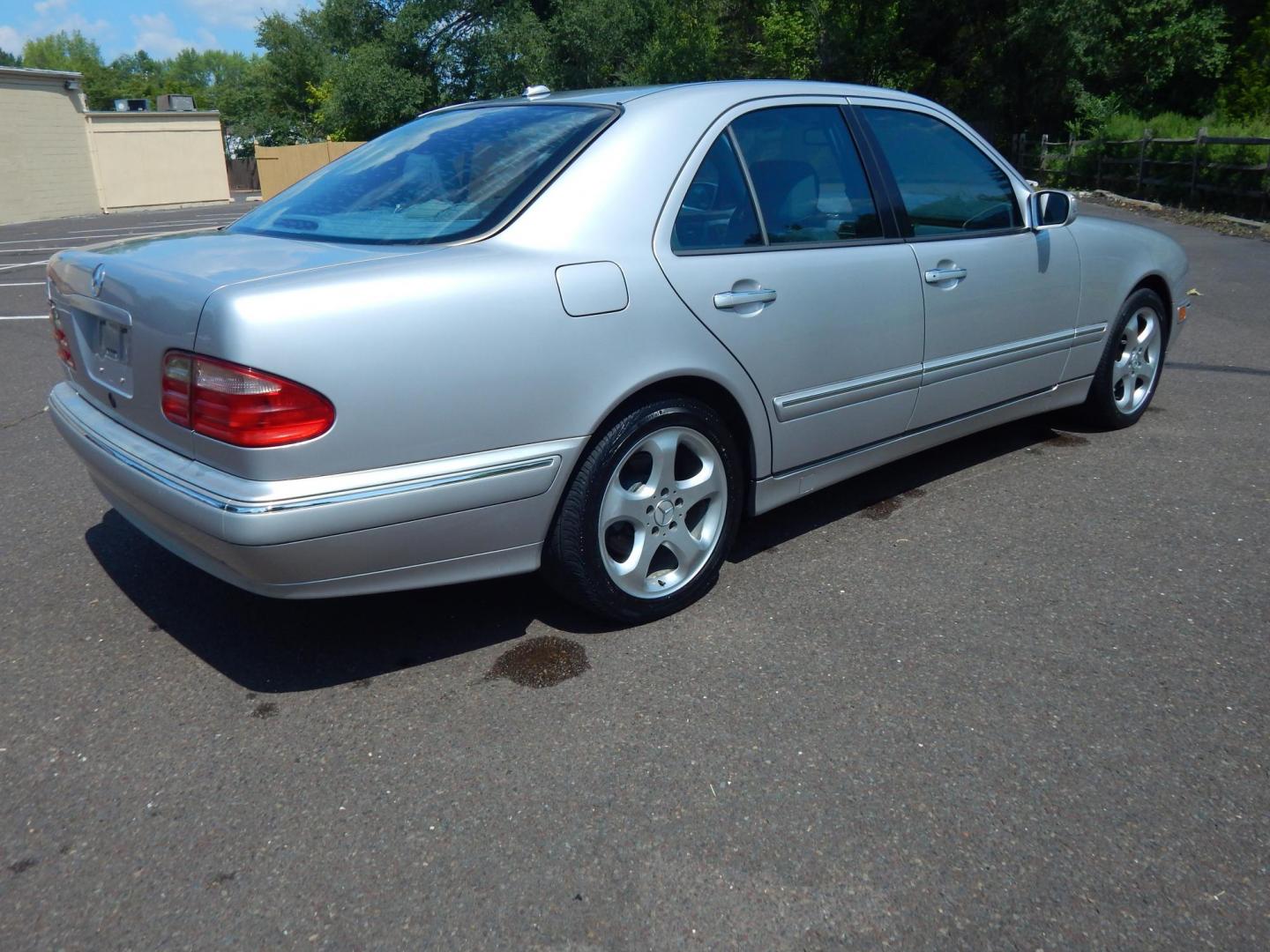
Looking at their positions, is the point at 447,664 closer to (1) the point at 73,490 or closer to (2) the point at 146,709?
(2) the point at 146,709

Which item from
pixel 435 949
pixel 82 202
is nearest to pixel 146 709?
pixel 435 949

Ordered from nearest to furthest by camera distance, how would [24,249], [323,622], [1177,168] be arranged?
1. [323,622]
2. [24,249]
3. [1177,168]

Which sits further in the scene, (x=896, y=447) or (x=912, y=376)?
(x=896, y=447)

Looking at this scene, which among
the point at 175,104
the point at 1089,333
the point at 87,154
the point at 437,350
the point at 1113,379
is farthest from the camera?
the point at 175,104

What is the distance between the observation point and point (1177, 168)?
20.0 metres

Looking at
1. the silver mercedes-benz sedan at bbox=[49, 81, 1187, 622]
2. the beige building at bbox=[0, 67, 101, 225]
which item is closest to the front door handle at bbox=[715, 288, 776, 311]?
the silver mercedes-benz sedan at bbox=[49, 81, 1187, 622]

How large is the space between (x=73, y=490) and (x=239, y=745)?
7.89 feet

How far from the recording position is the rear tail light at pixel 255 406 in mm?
2475

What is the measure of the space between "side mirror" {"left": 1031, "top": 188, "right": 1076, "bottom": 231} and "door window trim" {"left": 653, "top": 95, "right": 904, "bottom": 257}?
2.96 feet

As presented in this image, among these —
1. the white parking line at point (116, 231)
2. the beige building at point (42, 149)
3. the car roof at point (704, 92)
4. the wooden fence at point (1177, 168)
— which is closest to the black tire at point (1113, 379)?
the car roof at point (704, 92)

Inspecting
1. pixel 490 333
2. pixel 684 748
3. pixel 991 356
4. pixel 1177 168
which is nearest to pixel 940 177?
pixel 991 356

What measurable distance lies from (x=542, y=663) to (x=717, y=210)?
149cm

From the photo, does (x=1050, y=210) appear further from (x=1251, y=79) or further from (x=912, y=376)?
(x=1251, y=79)

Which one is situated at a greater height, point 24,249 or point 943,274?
point 943,274
